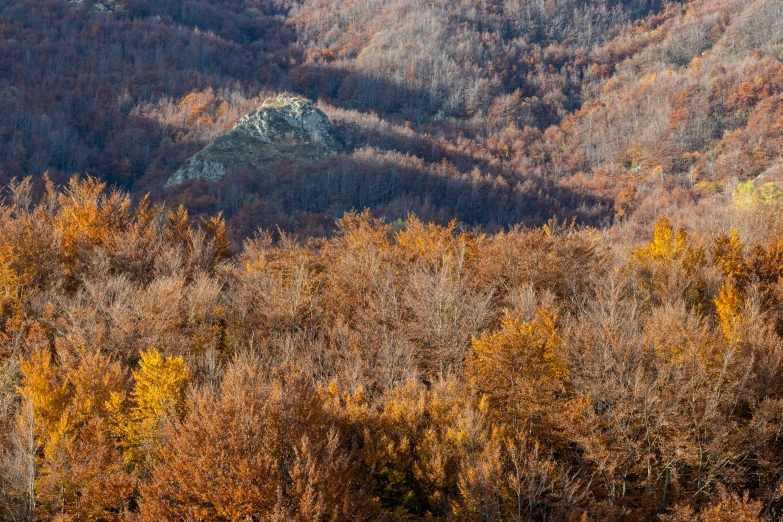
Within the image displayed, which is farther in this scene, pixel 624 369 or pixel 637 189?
pixel 637 189

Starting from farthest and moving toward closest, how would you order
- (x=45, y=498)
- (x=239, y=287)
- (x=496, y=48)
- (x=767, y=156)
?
(x=496, y=48) < (x=767, y=156) < (x=239, y=287) < (x=45, y=498)

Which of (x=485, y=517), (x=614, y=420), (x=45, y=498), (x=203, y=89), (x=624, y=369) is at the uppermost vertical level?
(x=624, y=369)

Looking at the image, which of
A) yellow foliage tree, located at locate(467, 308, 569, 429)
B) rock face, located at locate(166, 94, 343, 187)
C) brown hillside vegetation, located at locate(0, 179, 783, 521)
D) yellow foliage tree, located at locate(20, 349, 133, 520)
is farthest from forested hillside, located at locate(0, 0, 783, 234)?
yellow foliage tree, located at locate(467, 308, 569, 429)

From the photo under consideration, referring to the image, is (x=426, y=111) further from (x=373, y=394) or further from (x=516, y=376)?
(x=516, y=376)

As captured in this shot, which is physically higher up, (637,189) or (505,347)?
(505,347)

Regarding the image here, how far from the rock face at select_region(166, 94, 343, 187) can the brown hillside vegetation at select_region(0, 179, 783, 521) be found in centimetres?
7853

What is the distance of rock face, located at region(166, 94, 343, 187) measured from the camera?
377 ft

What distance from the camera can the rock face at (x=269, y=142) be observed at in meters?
115

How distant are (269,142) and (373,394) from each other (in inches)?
3884

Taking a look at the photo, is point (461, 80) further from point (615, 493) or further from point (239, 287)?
point (615, 493)

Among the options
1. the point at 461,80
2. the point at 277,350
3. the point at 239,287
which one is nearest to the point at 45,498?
the point at 277,350

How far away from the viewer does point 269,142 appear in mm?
120312

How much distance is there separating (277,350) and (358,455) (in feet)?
32.9

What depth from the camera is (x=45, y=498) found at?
2081 centimetres
